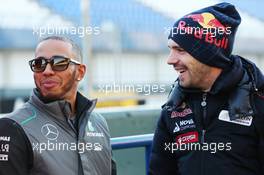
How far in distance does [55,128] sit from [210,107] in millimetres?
682

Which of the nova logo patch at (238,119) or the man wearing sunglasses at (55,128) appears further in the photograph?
the nova logo patch at (238,119)

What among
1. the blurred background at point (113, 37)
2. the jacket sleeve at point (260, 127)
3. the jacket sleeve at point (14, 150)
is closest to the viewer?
the jacket sleeve at point (14, 150)

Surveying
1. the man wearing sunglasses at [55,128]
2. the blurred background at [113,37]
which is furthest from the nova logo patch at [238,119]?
the blurred background at [113,37]

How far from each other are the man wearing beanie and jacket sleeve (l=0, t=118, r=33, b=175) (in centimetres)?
66

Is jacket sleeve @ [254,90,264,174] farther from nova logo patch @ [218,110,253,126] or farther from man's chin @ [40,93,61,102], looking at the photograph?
man's chin @ [40,93,61,102]

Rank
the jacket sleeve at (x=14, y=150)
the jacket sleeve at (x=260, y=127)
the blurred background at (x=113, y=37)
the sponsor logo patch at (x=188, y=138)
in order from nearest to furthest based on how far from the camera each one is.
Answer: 1. the jacket sleeve at (x=14, y=150)
2. the jacket sleeve at (x=260, y=127)
3. the sponsor logo patch at (x=188, y=138)
4. the blurred background at (x=113, y=37)

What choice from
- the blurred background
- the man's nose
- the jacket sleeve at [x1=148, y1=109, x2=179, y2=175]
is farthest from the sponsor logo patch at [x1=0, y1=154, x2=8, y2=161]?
the blurred background

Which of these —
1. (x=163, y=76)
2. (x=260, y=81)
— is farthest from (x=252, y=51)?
(x=260, y=81)

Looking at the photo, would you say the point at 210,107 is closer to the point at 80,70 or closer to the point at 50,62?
the point at 80,70

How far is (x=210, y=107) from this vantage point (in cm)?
213

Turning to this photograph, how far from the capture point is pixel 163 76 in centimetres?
1794

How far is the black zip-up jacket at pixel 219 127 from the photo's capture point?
2.05 m

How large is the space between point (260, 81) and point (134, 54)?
1845cm

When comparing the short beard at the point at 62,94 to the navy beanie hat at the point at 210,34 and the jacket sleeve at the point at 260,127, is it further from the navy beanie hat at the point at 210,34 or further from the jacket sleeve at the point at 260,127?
the jacket sleeve at the point at 260,127
